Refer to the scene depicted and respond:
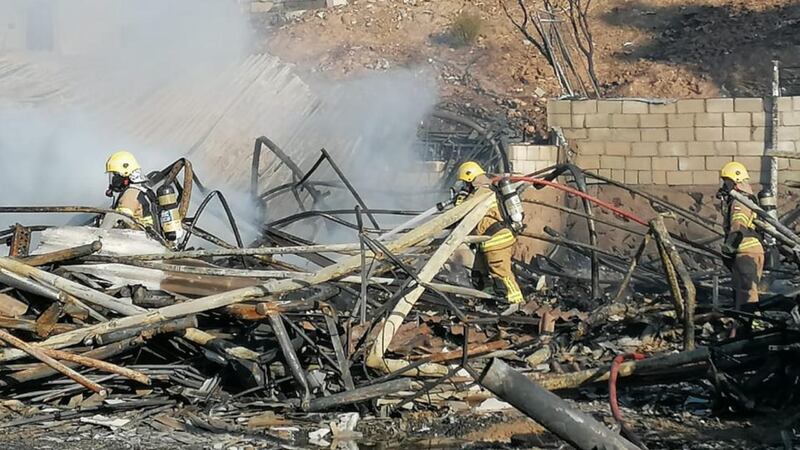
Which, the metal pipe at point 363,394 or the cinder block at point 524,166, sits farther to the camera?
the cinder block at point 524,166

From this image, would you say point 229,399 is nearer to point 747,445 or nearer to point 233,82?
point 747,445

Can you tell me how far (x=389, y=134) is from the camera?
17.2 m

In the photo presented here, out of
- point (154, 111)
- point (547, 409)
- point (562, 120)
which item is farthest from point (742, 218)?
point (154, 111)

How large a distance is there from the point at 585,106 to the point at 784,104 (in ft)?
7.95

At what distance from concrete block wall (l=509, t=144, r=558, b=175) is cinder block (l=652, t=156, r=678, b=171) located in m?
1.25

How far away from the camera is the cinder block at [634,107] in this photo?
13.9m

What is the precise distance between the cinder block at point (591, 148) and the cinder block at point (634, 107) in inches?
20.7

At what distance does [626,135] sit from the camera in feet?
46.4

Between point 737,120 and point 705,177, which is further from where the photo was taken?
point 705,177

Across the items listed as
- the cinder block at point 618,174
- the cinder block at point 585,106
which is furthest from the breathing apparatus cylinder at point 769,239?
the cinder block at point 585,106

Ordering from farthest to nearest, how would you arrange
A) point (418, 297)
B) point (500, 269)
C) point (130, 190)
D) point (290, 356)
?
point (130, 190) → point (500, 269) → point (418, 297) → point (290, 356)

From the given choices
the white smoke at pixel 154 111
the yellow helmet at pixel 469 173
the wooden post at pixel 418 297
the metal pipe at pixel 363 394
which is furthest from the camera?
the white smoke at pixel 154 111

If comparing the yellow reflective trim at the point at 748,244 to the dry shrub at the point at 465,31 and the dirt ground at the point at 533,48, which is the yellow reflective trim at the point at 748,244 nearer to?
the dirt ground at the point at 533,48

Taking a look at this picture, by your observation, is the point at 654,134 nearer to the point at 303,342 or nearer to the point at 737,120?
the point at 737,120
